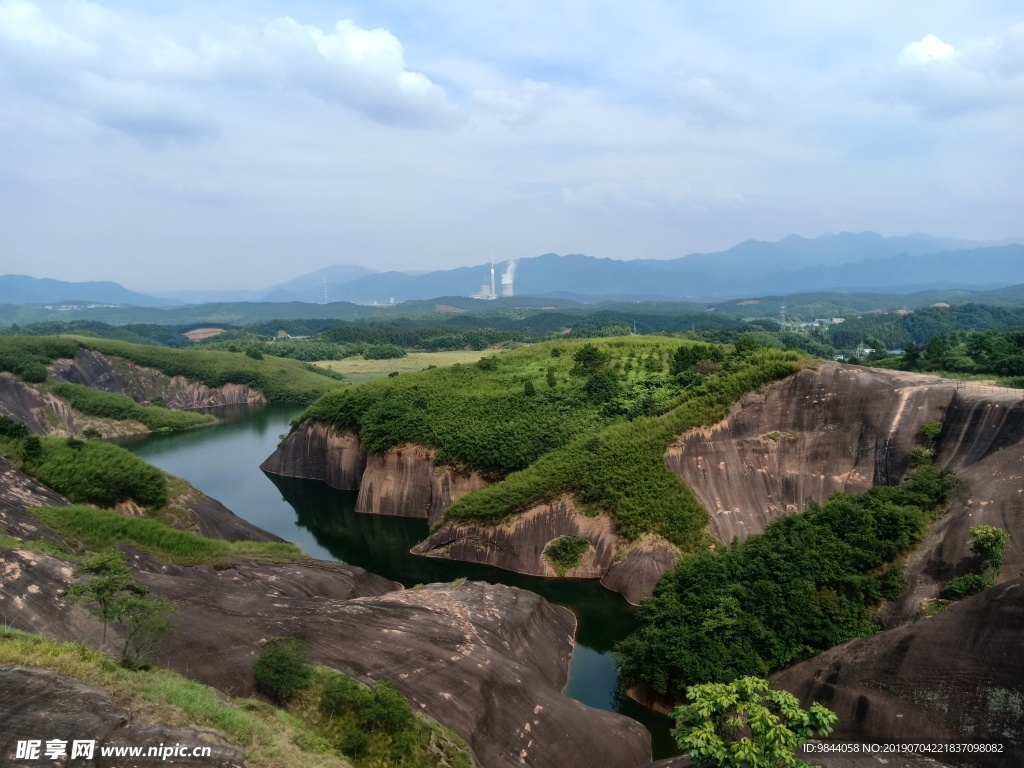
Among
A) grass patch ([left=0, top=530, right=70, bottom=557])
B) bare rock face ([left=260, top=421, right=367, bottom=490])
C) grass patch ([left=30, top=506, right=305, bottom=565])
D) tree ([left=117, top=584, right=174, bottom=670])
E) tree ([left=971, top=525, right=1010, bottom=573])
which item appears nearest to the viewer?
tree ([left=117, top=584, right=174, bottom=670])

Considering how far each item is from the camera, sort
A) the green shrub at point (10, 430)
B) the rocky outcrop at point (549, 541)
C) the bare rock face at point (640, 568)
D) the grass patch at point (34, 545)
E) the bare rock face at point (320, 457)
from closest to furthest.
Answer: the grass patch at point (34, 545), the bare rock face at point (640, 568), the rocky outcrop at point (549, 541), the green shrub at point (10, 430), the bare rock face at point (320, 457)

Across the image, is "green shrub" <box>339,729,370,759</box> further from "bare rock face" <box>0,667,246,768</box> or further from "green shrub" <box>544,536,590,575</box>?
"green shrub" <box>544,536,590,575</box>

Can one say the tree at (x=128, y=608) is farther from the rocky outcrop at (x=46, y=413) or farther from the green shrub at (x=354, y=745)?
the rocky outcrop at (x=46, y=413)

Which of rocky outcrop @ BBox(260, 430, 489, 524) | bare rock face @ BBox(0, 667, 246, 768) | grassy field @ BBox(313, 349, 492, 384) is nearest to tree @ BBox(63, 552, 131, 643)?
bare rock face @ BBox(0, 667, 246, 768)

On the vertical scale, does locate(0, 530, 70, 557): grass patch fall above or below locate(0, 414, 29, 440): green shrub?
below

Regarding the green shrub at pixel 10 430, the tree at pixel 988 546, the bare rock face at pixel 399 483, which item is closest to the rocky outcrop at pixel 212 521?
the green shrub at pixel 10 430

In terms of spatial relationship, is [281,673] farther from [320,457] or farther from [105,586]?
[320,457]

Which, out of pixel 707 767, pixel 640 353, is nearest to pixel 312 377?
pixel 640 353
